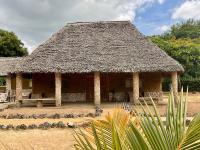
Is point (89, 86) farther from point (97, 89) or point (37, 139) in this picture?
point (37, 139)

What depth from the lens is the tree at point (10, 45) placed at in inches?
1660

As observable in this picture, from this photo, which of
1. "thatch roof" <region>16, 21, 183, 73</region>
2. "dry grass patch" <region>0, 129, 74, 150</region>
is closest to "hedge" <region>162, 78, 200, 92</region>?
"thatch roof" <region>16, 21, 183, 73</region>

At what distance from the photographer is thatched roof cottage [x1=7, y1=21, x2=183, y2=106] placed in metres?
20.0

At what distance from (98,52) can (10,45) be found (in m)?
23.6

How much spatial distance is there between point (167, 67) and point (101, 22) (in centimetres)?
587

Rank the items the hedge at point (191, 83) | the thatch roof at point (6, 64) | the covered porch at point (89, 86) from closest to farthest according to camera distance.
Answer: the covered porch at point (89, 86), the thatch roof at point (6, 64), the hedge at point (191, 83)

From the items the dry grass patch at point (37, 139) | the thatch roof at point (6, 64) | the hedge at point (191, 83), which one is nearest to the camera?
the dry grass patch at point (37, 139)

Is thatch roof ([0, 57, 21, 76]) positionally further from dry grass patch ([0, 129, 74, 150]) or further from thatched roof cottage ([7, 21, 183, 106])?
dry grass patch ([0, 129, 74, 150])

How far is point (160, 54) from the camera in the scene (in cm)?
2114

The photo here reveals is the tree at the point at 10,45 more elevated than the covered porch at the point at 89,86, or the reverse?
the tree at the point at 10,45

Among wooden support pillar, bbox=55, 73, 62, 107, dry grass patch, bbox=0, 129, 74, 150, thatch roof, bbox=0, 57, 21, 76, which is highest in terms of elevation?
thatch roof, bbox=0, 57, 21, 76

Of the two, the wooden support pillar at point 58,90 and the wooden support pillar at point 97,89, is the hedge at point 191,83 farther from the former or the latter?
the wooden support pillar at point 58,90

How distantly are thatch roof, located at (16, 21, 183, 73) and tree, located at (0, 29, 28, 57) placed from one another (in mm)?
20110

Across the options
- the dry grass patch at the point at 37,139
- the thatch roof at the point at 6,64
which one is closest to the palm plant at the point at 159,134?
the dry grass patch at the point at 37,139
